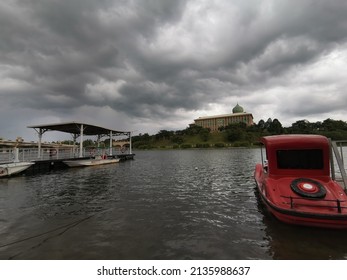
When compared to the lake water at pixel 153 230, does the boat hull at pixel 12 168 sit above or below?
above

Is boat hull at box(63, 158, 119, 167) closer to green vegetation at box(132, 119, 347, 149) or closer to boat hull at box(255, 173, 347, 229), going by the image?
boat hull at box(255, 173, 347, 229)

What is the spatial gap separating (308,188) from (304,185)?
24cm

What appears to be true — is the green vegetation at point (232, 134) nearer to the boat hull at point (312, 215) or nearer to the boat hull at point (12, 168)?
the boat hull at point (12, 168)

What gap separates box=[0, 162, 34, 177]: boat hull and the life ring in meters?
27.7

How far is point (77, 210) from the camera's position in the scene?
1148 cm

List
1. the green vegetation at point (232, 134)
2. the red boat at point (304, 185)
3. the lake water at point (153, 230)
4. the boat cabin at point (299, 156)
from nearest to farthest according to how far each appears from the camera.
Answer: the lake water at point (153, 230), the red boat at point (304, 185), the boat cabin at point (299, 156), the green vegetation at point (232, 134)

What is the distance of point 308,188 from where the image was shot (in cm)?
879

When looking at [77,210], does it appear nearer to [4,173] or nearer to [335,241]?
[335,241]

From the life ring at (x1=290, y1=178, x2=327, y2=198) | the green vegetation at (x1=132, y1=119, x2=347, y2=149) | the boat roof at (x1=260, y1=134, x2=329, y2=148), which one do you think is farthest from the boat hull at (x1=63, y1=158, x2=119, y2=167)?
the green vegetation at (x1=132, y1=119, x2=347, y2=149)

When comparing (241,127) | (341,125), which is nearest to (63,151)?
(241,127)

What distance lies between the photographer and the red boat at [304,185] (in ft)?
24.8

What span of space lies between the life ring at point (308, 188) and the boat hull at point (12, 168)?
1092 inches

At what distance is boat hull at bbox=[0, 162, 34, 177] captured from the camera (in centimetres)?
2294

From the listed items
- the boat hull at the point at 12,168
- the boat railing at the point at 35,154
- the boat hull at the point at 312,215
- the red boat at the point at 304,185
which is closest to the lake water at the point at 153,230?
the boat hull at the point at 312,215
